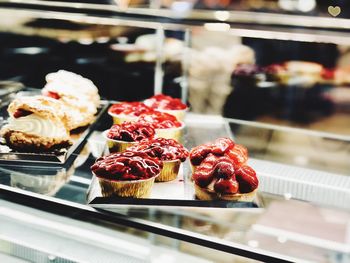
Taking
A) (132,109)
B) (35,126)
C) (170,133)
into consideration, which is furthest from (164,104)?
(35,126)

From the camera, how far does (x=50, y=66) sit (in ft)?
9.34

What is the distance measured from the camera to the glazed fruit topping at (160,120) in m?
2.06

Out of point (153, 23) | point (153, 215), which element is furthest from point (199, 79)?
point (153, 215)

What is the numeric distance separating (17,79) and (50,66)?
0.20 metres

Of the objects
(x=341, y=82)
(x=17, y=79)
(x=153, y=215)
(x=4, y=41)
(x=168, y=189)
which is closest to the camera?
(x=153, y=215)

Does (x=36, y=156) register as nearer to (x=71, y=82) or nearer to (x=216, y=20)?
(x=71, y=82)

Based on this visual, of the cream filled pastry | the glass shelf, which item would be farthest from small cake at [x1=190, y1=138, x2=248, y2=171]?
the cream filled pastry

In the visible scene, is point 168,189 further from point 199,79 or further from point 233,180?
point 199,79

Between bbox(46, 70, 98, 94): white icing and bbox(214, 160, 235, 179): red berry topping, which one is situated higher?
bbox(46, 70, 98, 94): white icing

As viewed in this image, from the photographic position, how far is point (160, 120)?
2109 mm

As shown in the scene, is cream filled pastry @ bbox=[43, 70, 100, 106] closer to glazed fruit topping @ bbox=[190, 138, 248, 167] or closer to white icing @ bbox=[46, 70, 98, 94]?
white icing @ bbox=[46, 70, 98, 94]

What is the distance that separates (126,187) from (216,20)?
84 cm

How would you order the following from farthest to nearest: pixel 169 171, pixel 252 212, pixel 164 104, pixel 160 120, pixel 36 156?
pixel 164 104
pixel 160 120
pixel 36 156
pixel 169 171
pixel 252 212

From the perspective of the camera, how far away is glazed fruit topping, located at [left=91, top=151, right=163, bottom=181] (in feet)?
5.05
